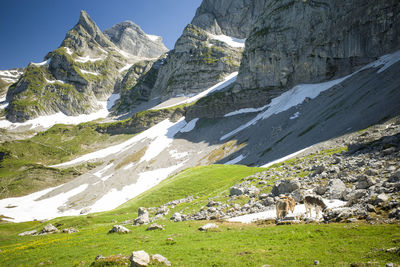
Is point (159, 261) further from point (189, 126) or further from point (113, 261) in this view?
point (189, 126)

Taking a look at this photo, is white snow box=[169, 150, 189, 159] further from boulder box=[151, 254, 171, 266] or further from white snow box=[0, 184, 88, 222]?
boulder box=[151, 254, 171, 266]

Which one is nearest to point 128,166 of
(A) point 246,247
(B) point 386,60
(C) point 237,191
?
(C) point 237,191

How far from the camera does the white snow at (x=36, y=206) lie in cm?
8144

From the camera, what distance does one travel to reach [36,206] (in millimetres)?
92125

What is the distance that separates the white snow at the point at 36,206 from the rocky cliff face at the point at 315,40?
4612 inches

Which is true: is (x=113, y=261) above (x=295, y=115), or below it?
below

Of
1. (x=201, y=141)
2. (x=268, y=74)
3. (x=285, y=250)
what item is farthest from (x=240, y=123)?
(x=285, y=250)

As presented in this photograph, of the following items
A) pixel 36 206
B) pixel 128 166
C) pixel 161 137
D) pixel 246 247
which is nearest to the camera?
pixel 246 247

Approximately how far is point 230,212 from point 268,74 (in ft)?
415

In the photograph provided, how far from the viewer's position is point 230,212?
923 inches

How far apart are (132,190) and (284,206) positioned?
81.5 metres

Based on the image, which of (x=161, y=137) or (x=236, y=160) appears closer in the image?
(x=236, y=160)

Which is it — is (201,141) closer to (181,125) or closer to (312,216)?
(181,125)

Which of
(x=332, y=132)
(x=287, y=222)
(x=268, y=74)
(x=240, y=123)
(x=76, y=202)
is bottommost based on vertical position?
(x=76, y=202)
